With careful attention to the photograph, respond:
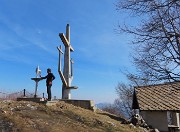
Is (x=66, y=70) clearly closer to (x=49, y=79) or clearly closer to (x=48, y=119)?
(x=49, y=79)

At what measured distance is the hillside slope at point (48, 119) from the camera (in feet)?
39.1

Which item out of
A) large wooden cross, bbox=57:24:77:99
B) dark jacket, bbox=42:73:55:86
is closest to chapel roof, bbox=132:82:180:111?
large wooden cross, bbox=57:24:77:99

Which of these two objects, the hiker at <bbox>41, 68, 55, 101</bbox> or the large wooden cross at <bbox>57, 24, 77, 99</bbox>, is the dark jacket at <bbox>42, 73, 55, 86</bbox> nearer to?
the hiker at <bbox>41, 68, 55, 101</bbox>

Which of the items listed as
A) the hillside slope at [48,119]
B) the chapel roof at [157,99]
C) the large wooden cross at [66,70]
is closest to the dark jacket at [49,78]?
the hillside slope at [48,119]

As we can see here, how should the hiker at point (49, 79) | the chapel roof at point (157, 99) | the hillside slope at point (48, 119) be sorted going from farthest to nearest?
the chapel roof at point (157, 99)
the hiker at point (49, 79)
the hillside slope at point (48, 119)

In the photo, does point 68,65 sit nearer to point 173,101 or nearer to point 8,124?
point 8,124

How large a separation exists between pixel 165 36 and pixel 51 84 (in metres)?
7.04

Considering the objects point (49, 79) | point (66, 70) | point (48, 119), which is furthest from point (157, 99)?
point (48, 119)

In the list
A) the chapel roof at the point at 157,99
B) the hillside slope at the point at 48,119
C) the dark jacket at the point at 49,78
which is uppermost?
the dark jacket at the point at 49,78

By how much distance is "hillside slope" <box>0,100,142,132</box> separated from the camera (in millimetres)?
11922

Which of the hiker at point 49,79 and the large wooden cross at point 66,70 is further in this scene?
the large wooden cross at point 66,70

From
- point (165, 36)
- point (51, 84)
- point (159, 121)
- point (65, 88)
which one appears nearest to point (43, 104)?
point (51, 84)

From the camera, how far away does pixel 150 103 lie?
23828mm

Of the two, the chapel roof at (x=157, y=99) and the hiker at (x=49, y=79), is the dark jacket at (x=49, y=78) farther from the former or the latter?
the chapel roof at (x=157, y=99)
